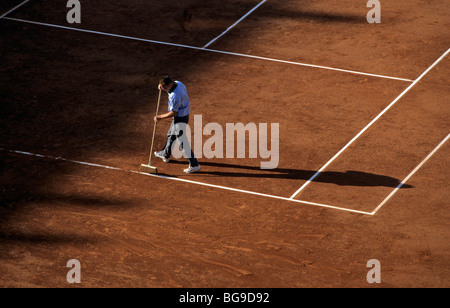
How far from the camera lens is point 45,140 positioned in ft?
65.3

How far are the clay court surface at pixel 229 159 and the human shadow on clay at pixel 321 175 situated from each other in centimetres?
4

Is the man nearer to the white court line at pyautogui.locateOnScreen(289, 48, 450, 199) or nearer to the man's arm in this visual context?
the man's arm

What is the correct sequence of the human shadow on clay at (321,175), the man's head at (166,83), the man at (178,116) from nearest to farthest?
the man's head at (166,83), the man at (178,116), the human shadow on clay at (321,175)

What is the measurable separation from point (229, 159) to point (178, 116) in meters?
1.66

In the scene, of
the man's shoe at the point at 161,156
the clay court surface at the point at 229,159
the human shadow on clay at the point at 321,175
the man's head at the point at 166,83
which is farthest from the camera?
the man's shoe at the point at 161,156

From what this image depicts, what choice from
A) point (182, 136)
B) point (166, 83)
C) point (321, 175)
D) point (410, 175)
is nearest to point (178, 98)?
point (166, 83)

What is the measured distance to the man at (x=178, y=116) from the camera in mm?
18109

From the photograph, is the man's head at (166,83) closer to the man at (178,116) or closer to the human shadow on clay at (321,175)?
the man at (178,116)

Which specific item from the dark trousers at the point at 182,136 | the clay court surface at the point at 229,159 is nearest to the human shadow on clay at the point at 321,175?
the clay court surface at the point at 229,159

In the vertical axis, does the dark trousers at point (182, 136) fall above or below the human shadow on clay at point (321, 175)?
above

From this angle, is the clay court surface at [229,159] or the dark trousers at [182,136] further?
the dark trousers at [182,136]
